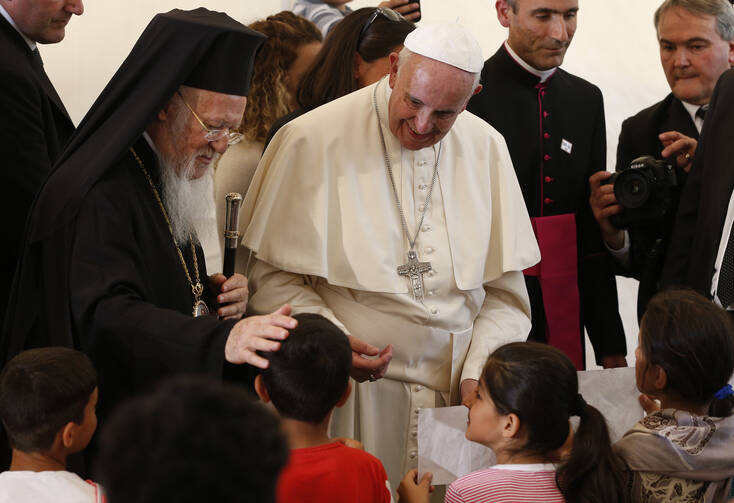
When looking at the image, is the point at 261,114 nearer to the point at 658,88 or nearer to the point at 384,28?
the point at 384,28

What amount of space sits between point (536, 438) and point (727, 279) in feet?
4.06

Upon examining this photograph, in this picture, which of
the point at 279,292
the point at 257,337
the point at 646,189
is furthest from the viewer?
the point at 646,189

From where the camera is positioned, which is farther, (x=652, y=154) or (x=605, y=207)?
(x=652, y=154)

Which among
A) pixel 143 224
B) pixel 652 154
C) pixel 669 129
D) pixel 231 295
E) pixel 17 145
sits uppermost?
pixel 669 129

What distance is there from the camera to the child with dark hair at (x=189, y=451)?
96 centimetres

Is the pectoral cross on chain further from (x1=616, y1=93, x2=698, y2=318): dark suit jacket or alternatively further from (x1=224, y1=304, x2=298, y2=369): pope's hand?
(x1=616, y1=93, x2=698, y2=318): dark suit jacket

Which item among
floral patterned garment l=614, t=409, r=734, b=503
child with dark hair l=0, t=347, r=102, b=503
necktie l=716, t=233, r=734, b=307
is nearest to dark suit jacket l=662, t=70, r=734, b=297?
necktie l=716, t=233, r=734, b=307

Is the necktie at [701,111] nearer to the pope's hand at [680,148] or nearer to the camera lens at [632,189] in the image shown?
the pope's hand at [680,148]

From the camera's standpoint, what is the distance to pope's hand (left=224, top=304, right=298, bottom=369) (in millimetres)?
2123

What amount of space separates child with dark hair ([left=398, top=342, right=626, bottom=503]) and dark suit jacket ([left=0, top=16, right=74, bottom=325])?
1.61 meters

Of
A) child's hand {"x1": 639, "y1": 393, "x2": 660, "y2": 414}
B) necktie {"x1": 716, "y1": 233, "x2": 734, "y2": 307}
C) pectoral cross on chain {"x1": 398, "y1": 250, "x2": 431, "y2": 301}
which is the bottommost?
child's hand {"x1": 639, "y1": 393, "x2": 660, "y2": 414}

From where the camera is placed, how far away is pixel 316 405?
224 centimetres

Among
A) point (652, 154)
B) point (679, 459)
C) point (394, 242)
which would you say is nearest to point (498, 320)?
point (394, 242)

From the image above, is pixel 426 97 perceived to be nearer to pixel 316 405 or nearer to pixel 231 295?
pixel 231 295
